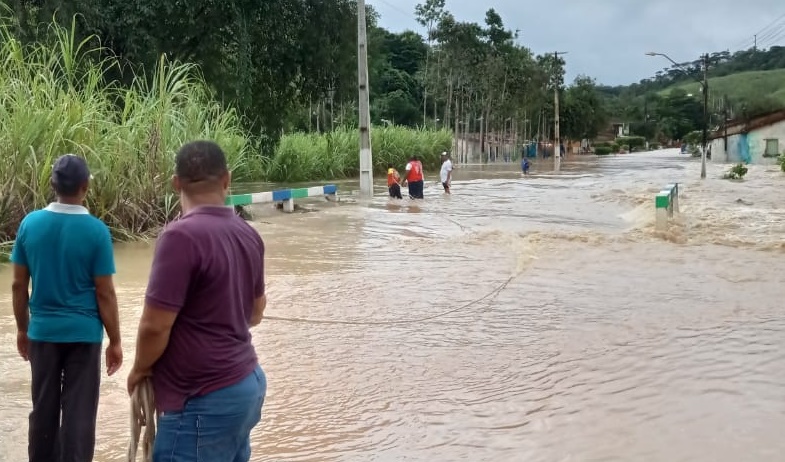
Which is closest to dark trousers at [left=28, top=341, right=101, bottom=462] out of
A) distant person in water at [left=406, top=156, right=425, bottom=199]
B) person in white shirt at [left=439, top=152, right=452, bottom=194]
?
distant person in water at [left=406, top=156, right=425, bottom=199]

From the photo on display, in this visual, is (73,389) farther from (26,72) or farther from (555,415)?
(26,72)

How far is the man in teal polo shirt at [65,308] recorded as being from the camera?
11.0 feet

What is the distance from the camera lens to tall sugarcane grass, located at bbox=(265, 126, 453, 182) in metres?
28.4

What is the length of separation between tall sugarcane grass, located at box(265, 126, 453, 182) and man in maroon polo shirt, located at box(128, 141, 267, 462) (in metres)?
24.8

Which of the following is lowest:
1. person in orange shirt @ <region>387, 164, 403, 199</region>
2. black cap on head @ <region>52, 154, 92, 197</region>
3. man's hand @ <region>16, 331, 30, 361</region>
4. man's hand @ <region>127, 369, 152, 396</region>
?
man's hand @ <region>16, 331, 30, 361</region>

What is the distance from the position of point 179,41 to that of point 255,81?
260cm

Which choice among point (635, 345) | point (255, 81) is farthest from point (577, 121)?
point (635, 345)

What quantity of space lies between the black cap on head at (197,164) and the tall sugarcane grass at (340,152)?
24805 mm

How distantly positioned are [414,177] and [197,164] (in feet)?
62.8

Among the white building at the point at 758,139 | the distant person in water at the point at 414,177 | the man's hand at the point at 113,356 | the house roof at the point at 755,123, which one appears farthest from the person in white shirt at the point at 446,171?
the house roof at the point at 755,123

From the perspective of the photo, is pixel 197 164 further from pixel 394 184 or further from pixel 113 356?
pixel 394 184

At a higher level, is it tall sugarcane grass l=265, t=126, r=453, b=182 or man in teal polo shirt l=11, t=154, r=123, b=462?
tall sugarcane grass l=265, t=126, r=453, b=182

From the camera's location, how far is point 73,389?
3430 millimetres

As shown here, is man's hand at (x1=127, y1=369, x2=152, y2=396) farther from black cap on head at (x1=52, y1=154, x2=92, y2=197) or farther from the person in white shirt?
the person in white shirt
